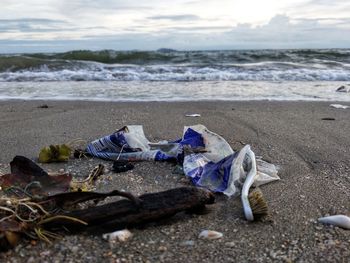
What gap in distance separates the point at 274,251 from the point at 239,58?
18225 mm

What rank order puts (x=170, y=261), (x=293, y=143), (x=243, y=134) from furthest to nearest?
(x=243, y=134) → (x=293, y=143) → (x=170, y=261)

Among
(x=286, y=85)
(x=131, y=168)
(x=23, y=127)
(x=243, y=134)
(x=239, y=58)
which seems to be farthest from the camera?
(x=239, y=58)

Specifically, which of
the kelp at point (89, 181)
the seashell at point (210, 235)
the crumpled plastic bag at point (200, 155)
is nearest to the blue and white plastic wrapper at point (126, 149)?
the crumpled plastic bag at point (200, 155)

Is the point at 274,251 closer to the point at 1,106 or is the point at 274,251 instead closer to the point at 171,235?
the point at 171,235

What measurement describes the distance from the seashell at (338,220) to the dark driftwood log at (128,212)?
0.72m

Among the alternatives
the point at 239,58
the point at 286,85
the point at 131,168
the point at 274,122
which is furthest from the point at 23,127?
the point at 239,58

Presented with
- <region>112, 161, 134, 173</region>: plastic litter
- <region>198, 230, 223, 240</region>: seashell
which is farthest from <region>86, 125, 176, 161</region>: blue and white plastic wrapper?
<region>198, 230, 223, 240</region>: seashell

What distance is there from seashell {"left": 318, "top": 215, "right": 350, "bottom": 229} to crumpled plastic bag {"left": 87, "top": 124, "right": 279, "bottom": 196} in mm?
538

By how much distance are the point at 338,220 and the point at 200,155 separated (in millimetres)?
1179

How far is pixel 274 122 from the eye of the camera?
5.34m

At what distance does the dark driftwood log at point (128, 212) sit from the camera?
2.12m

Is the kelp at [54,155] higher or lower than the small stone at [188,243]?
higher

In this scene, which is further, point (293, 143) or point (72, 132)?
point (72, 132)

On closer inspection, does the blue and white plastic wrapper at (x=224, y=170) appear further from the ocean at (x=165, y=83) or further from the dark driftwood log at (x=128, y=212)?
the ocean at (x=165, y=83)
